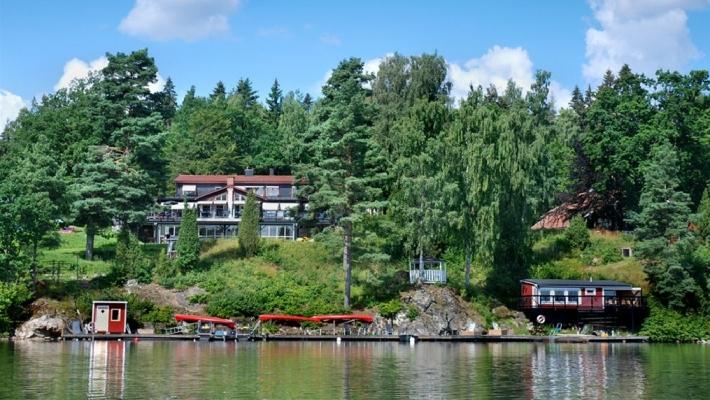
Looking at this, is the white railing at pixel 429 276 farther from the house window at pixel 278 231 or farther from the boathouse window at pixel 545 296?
the house window at pixel 278 231

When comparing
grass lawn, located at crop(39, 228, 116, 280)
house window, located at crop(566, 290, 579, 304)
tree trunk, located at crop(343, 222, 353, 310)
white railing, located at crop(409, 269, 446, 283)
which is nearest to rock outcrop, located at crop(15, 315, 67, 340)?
Result: grass lawn, located at crop(39, 228, 116, 280)

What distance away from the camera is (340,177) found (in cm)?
7394

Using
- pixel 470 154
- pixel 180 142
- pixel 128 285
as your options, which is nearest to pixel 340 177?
pixel 470 154

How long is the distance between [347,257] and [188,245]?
12933mm

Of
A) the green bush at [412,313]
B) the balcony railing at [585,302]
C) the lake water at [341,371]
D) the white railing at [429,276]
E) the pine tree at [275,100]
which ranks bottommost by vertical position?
the lake water at [341,371]

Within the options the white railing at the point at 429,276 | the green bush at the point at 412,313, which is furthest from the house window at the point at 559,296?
the green bush at the point at 412,313

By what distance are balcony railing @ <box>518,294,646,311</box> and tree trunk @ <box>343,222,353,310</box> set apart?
1394 centimetres

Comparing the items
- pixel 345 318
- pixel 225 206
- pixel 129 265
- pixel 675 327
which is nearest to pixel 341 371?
pixel 345 318

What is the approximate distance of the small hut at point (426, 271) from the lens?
72.8 metres

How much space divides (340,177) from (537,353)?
79.2 ft

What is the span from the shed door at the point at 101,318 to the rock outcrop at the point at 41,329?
2.31 m

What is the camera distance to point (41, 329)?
63.1 meters

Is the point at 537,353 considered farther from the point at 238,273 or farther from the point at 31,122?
the point at 31,122

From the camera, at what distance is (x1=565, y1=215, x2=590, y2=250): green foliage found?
81938mm
